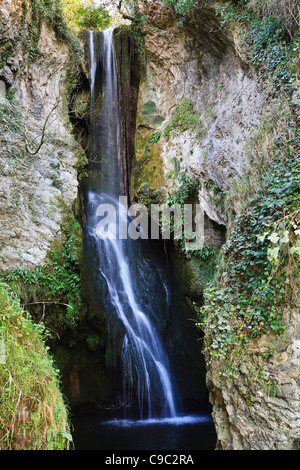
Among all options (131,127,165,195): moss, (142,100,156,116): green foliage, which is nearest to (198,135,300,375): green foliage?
(131,127,165,195): moss

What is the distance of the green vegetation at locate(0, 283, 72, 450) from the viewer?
289 cm

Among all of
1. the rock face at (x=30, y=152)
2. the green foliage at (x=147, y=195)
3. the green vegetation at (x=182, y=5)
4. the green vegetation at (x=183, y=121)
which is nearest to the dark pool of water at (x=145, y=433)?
the rock face at (x=30, y=152)

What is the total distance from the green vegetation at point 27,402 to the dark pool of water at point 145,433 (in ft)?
10.2

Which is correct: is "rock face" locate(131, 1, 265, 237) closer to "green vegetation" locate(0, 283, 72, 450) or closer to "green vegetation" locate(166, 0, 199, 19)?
"green vegetation" locate(166, 0, 199, 19)

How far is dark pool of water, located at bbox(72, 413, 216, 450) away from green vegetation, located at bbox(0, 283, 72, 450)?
311 centimetres

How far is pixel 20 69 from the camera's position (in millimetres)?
8141

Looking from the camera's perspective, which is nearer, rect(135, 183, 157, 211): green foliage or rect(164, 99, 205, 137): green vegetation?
rect(164, 99, 205, 137): green vegetation

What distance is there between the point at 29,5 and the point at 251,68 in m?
5.78

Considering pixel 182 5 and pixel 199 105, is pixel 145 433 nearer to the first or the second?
pixel 199 105

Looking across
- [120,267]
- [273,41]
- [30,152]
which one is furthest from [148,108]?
[120,267]

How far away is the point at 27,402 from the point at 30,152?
476 centimetres

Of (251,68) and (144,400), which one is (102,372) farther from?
(251,68)

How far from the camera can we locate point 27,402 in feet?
10.1

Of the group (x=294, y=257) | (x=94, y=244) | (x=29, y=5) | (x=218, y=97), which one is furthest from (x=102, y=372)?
(x=29, y=5)
